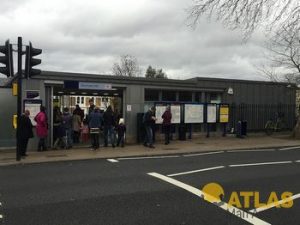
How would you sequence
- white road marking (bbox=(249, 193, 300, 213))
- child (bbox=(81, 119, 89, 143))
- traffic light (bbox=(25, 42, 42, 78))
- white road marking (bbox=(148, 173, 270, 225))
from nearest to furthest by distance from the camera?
white road marking (bbox=(148, 173, 270, 225)) < white road marking (bbox=(249, 193, 300, 213)) < traffic light (bbox=(25, 42, 42, 78)) < child (bbox=(81, 119, 89, 143))

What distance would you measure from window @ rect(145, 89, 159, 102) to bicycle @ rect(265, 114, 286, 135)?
7.06 metres

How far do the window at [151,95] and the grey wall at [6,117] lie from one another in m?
6.17

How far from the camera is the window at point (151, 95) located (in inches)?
826

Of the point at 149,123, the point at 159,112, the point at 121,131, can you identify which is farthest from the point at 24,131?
the point at 159,112

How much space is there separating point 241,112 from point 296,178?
1371 cm

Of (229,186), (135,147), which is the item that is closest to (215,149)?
(135,147)

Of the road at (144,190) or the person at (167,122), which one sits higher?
the person at (167,122)

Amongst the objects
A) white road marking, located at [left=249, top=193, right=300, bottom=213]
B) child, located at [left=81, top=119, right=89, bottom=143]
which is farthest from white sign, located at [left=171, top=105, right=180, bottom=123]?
white road marking, located at [left=249, top=193, right=300, bottom=213]

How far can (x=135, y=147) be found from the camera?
17969 mm

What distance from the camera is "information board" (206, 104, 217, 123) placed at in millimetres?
22141

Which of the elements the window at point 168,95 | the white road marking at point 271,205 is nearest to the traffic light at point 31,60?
the window at point 168,95

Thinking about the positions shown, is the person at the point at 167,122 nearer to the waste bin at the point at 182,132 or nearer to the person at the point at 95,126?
the waste bin at the point at 182,132

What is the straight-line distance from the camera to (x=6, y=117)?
1759 centimetres

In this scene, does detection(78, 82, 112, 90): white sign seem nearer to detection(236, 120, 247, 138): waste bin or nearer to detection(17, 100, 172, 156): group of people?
detection(17, 100, 172, 156): group of people
